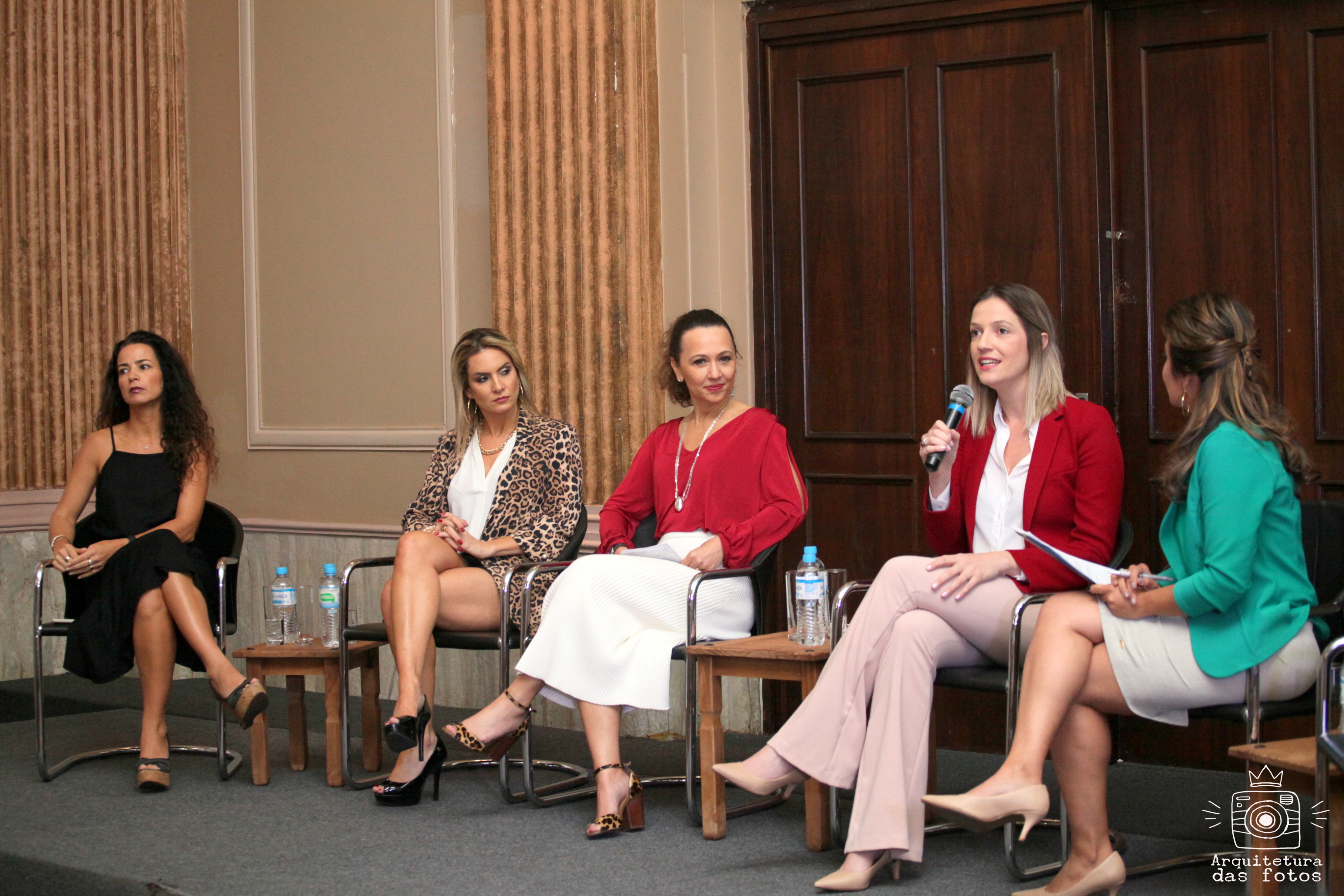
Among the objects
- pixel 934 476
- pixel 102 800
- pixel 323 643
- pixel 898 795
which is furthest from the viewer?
pixel 323 643

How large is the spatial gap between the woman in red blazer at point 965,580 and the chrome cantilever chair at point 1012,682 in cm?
4

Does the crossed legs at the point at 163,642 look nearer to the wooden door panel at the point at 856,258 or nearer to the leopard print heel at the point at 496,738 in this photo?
the leopard print heel at the point at 496,738

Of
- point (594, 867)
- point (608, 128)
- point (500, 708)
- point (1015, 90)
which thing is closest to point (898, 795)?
point (594, 867)

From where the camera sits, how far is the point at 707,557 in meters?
3.36

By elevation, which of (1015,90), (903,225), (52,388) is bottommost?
(52,388)

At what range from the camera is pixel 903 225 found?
407cm

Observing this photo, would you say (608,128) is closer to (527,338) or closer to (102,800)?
(527,338)

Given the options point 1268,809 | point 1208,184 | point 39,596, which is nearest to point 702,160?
point 1208,184

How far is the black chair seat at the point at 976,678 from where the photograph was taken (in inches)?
107

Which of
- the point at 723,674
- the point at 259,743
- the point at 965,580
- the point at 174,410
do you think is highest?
the point at 174,410

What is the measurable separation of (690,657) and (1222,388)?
4.31ft

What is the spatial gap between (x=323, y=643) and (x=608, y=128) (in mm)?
1871

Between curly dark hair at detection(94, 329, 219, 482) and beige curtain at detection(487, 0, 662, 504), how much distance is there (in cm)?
104

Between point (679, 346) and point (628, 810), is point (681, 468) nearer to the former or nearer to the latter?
point (679, 346)
